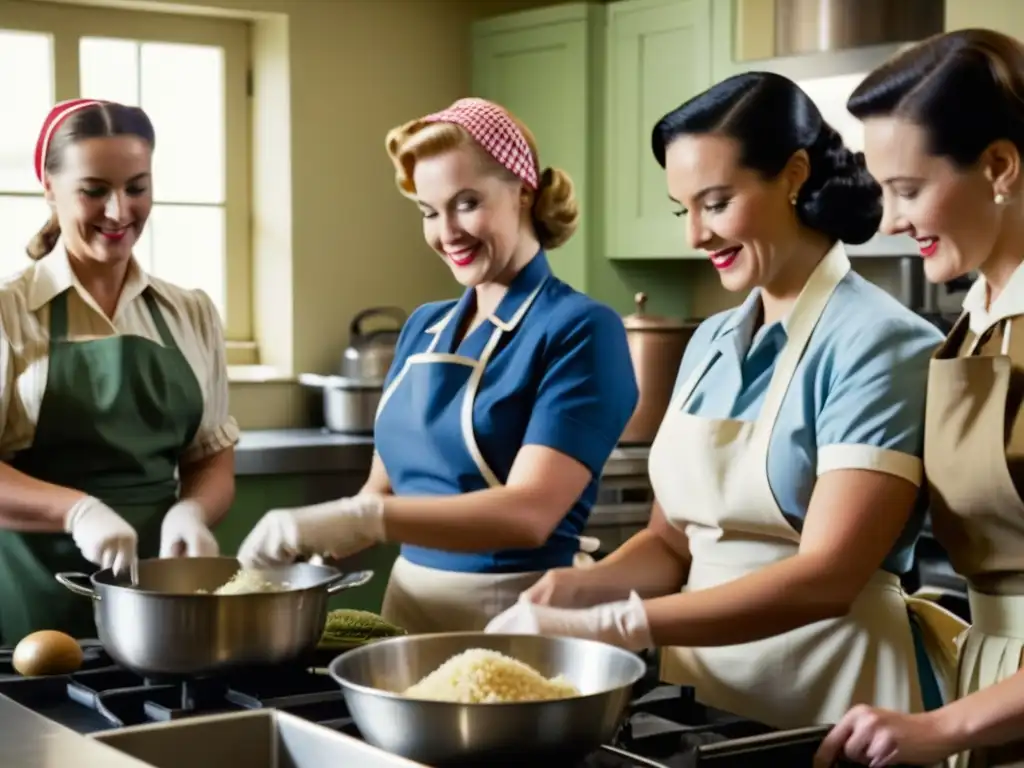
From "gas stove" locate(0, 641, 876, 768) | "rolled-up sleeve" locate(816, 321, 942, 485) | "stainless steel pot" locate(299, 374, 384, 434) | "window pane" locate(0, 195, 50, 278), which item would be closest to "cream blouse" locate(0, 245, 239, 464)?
"gas stove" locate(0, 641, 876, 768)

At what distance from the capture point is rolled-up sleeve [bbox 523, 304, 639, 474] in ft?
6.76

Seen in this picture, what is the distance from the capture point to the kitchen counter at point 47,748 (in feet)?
4.16

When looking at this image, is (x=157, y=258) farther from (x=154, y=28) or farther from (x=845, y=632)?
(x=845, y=632)

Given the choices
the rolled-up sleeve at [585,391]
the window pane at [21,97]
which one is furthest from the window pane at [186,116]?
the rolled-up sleeve at [585,391]

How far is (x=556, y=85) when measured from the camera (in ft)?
14.1

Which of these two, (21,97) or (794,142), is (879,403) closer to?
(794,142)

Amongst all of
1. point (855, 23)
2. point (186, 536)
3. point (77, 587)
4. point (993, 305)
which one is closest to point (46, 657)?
point (77, 587)

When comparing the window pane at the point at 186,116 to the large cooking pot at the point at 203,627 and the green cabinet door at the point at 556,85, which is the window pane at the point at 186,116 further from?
the large cooking pot at the point at 203,627

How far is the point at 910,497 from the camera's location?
1630 millimetres

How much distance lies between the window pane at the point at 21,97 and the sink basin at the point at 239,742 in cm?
293

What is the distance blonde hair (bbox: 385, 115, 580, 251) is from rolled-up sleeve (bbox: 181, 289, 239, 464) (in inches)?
18.8

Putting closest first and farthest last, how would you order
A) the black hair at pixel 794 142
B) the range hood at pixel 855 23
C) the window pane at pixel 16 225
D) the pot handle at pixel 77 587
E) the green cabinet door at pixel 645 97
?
the pot handle at pixel 77 587, the black hair at pixel 794 142, the range hood at pixel 855 23, the green cabinet door at pixel 645 97, the window pane at pixel 16 225

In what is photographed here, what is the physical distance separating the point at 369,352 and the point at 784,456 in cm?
244

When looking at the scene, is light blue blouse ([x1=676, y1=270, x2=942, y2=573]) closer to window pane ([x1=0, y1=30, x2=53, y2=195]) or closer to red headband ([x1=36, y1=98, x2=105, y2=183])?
red headband ([x1=36, y1=98, x2=105, y2=183])
